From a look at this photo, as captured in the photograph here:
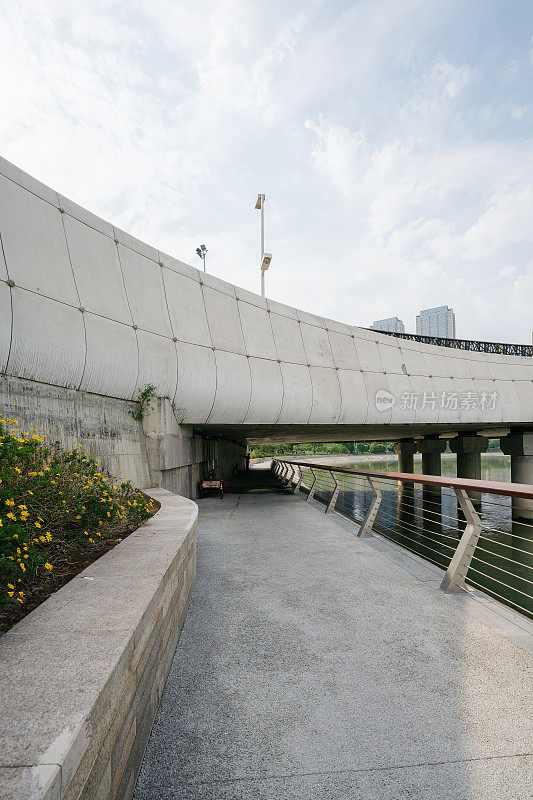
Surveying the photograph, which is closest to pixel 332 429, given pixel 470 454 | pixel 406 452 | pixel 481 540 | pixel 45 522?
pixel 481 540

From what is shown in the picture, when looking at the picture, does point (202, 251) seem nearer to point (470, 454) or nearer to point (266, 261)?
point (266, 261)

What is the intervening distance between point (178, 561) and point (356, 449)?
117701 mm

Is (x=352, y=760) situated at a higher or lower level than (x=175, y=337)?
lower

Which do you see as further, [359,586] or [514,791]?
[359,586]

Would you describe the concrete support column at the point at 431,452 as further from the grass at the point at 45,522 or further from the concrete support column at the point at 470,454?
the grass at the point at 45,522

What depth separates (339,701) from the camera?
277cm

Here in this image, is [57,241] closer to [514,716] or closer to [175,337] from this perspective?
[175,337]

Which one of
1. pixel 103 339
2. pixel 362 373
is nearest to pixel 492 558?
pixel 362 373

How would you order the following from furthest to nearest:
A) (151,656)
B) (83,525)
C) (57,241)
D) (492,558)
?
1. (492,558)
2. (57,241)
3. (83,525)
4. (151,656)

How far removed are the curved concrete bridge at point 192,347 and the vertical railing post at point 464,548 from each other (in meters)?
7.25

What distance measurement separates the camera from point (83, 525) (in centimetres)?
443

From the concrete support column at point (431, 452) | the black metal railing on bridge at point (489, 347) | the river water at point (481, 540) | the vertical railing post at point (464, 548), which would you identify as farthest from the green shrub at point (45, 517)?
the concrete support column at point (431, 452)

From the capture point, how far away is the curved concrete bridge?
27.5 feet

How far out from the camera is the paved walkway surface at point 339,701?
2.14 metres
